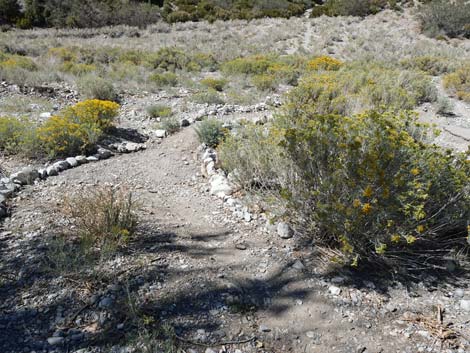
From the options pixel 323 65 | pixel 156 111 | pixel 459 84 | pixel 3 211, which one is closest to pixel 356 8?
pixel 323 65

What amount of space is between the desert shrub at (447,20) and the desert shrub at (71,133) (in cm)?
2161

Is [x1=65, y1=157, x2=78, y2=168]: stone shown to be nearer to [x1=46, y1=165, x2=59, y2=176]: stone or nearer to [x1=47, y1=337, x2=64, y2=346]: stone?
[x1=46, y1=165, x2=59, y2=176]: stone

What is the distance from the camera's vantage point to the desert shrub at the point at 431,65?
12594 millimetres

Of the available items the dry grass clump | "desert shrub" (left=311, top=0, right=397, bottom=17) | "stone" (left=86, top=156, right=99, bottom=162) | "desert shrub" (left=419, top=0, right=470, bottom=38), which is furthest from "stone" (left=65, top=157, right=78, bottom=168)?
"desert shrub" (left=311, top=0, right=397, bottom=17)

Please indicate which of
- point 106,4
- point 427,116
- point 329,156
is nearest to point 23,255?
point 329,156

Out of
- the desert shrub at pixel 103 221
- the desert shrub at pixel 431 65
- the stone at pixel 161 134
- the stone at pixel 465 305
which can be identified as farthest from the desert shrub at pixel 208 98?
the desert shrub at pixel 431 65

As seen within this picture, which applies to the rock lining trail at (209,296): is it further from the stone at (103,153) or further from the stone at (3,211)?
the stone at (103,153)

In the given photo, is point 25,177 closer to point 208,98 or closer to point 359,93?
point 208,98

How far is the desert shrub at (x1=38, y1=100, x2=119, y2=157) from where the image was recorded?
17.2 ft

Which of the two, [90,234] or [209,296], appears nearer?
[209,296]

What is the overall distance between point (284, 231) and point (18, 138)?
4427mm

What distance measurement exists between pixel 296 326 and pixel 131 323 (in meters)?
1.15

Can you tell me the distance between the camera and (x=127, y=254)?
3.04 metres

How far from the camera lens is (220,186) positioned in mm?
4297
